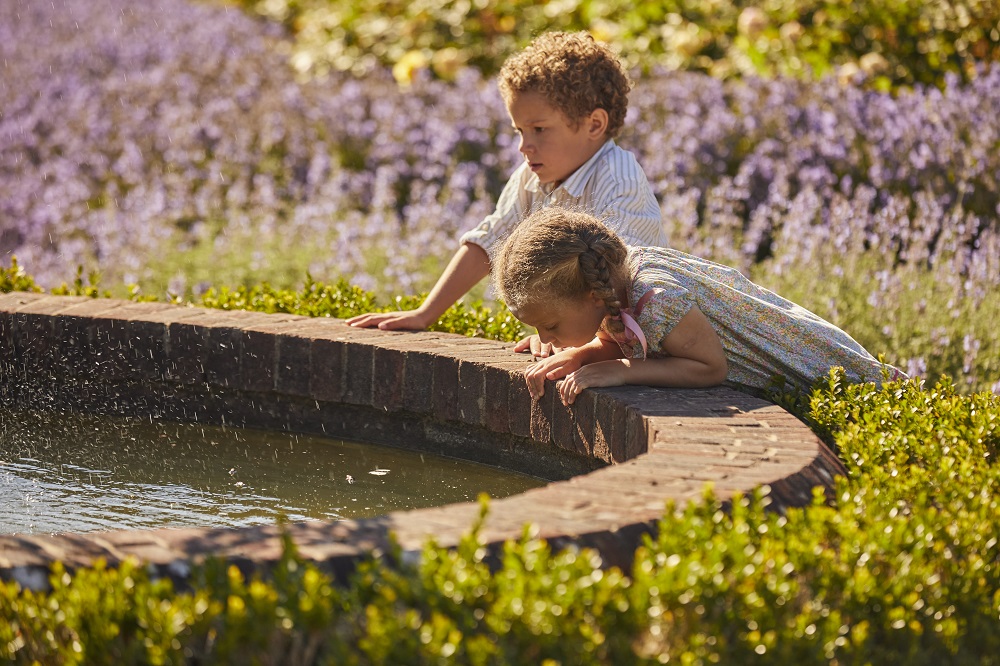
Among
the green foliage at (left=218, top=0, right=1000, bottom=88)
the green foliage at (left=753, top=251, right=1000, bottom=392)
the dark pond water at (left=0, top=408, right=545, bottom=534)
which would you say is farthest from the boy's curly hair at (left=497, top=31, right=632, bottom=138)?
the green foliage at (left=218, top=0, right=1000, bottom=88)

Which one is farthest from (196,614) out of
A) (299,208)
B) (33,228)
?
(33,228)

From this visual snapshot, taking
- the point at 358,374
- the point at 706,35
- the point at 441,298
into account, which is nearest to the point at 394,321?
the point at 441,298

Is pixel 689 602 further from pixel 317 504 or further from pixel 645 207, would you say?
pixel 645 207

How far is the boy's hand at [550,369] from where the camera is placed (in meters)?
3.61

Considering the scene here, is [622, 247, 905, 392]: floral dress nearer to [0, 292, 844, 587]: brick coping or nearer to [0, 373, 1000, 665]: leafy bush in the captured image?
[0, 292, 844, 587]: brick coping

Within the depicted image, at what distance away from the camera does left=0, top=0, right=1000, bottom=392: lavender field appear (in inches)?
230

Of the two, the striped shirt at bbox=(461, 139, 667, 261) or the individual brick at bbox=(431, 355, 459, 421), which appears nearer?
the individual brick at bbox=(431, 355, 459, 421)

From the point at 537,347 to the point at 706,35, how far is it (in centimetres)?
664

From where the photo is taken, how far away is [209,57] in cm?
1238

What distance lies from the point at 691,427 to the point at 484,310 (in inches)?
74.5

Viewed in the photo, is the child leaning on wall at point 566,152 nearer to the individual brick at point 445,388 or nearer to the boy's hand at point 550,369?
A: the individual brick at point 445,388

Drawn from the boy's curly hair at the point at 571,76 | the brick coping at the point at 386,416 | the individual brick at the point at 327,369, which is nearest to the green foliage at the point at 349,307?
the brick coping at the point at 386,416

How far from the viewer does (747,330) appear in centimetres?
378

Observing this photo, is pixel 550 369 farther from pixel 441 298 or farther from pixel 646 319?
pixel 441 298
